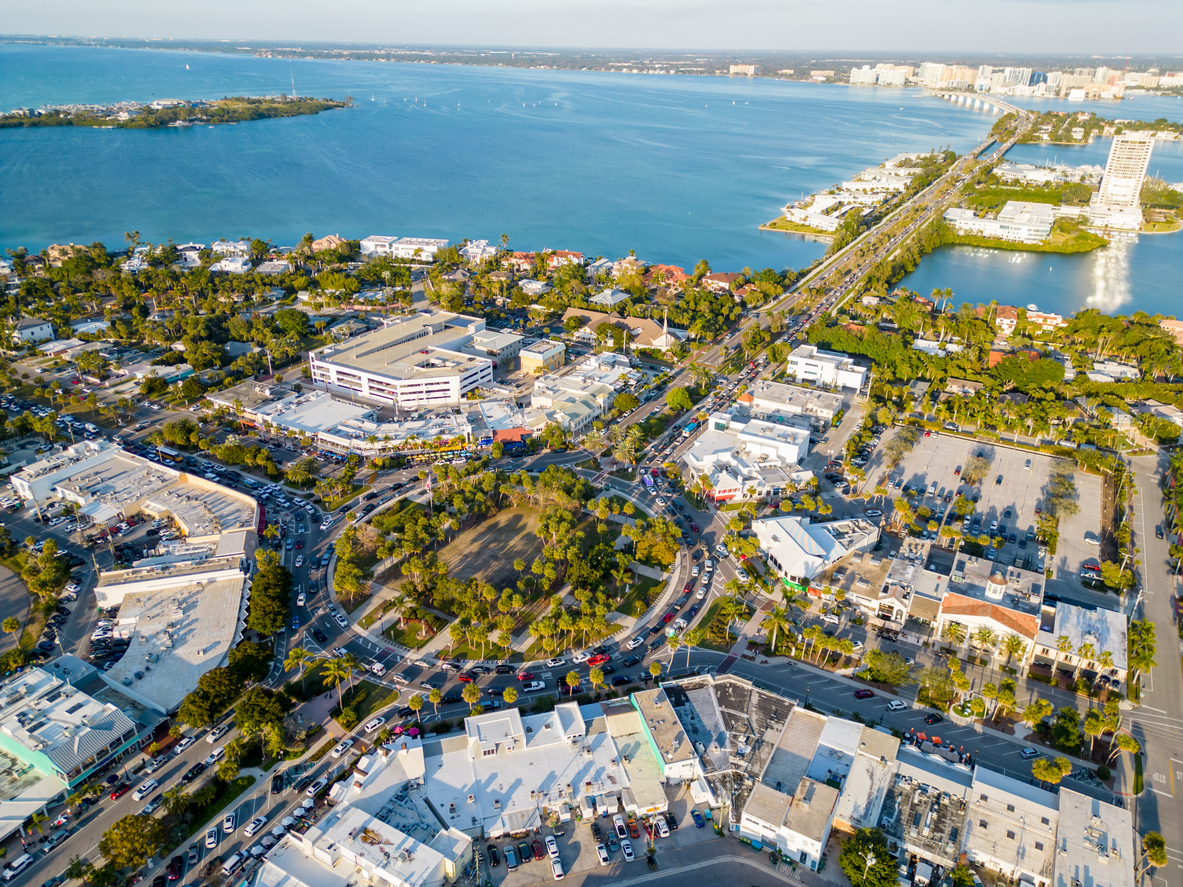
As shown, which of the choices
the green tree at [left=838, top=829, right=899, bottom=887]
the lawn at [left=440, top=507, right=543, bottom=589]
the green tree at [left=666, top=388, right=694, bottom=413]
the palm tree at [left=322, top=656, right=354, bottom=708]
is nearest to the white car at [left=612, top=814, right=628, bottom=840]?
the green tree at [left=838, top=829, right=899, bottom=887]

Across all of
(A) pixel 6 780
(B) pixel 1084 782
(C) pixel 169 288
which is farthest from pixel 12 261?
(B) pixel 1084 782

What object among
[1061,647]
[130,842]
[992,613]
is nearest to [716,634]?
[992,613]

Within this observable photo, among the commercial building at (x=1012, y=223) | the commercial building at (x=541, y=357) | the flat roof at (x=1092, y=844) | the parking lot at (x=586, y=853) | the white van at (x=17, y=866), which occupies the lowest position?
the white van at (x=17, y=866)

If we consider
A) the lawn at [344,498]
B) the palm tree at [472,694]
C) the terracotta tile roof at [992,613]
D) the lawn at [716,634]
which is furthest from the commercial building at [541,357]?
the terracotta tile roof at [992,613]

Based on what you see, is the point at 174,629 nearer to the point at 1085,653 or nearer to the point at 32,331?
the point at 1085,653

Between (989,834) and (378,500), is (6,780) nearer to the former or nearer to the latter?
(378,500)

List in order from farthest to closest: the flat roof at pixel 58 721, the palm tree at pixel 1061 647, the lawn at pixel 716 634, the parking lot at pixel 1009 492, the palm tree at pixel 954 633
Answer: the parking lot at pixel 1009 492 < the lawn at pixel 716 634 < the palm tree at pixel 954 633 < the palm tree at pixel 1061 647 < the flat roof at pixel 58 721

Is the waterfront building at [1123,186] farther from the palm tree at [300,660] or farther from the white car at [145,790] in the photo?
the white car at [145,790]
